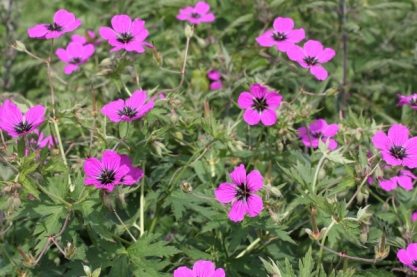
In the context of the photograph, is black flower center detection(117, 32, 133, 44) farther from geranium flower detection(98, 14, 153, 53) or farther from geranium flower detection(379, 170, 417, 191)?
geranium flower detection(379, 170, 417, 191)

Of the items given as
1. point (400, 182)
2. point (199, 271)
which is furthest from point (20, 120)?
point (400, 182)

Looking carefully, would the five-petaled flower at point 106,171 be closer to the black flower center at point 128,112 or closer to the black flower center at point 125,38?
the black flower center at point 128,112

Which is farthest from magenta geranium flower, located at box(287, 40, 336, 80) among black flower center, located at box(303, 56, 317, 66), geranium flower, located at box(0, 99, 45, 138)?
geranium flower, located at box(0, 99, 45, 138)

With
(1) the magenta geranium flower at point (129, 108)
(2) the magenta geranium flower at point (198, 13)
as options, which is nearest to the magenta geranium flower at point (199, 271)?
(1) the magenta geranium flower at point (129, 108)

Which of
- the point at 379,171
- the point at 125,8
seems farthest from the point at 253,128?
the point at 125,8

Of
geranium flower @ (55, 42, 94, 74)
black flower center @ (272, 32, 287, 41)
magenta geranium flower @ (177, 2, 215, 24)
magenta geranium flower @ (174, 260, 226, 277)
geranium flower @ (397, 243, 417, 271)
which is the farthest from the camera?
magenta geranium flower @ (177, 2, 215, 24)

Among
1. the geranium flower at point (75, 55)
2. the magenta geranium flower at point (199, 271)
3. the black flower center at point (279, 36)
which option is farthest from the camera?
the geranium flower at point (75, 55)

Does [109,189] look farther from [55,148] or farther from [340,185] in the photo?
[340,185]
